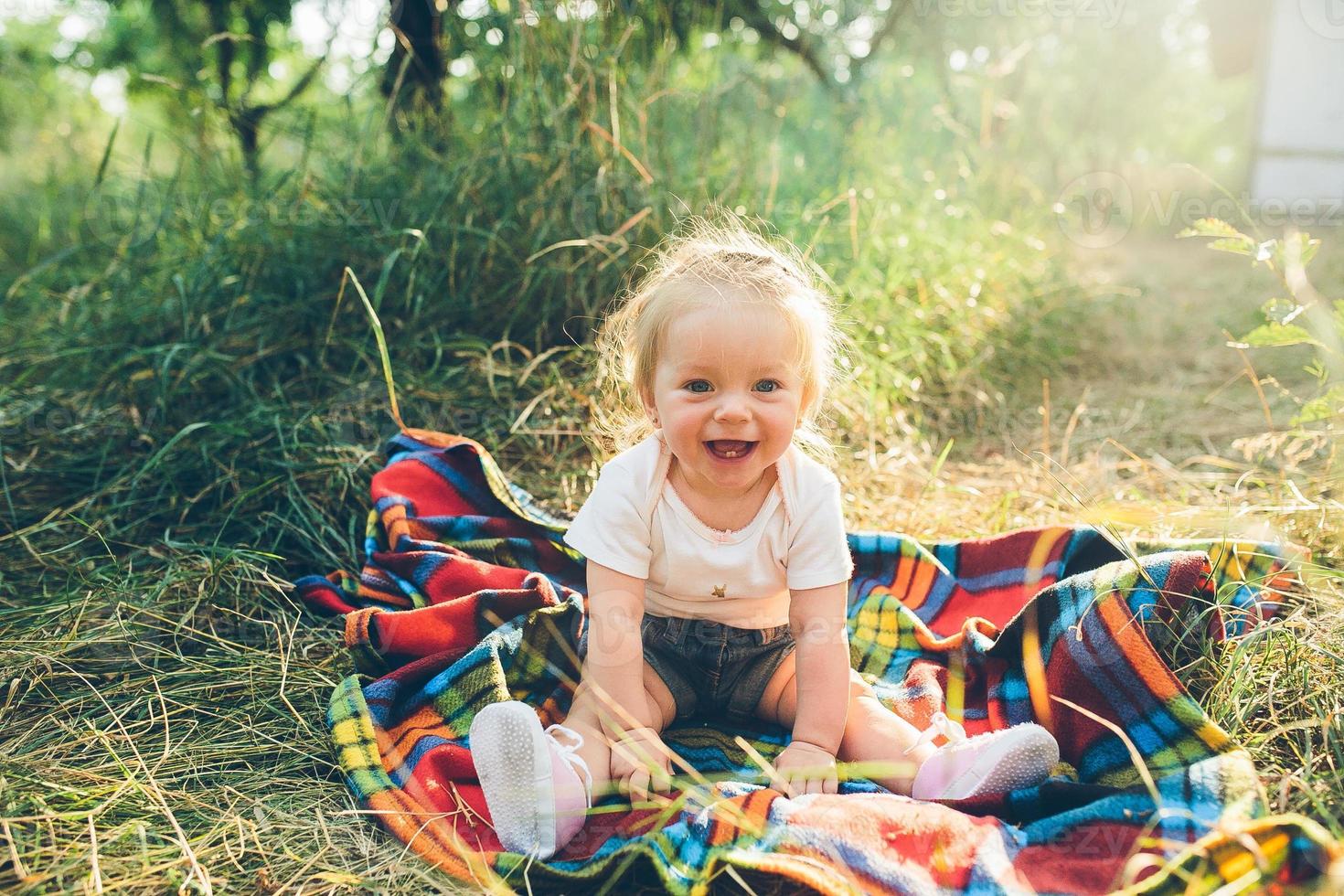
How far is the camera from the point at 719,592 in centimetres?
157

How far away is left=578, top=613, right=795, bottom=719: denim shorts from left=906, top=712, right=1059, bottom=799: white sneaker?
0.33 m

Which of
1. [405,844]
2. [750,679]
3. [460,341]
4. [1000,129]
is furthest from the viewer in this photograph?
[1000,129]

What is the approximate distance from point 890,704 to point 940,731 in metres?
0.15

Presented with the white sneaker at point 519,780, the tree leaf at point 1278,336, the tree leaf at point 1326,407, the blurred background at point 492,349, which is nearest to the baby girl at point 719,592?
the white sneaker at point 519,780

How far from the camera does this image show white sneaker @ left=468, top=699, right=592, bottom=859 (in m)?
1.25

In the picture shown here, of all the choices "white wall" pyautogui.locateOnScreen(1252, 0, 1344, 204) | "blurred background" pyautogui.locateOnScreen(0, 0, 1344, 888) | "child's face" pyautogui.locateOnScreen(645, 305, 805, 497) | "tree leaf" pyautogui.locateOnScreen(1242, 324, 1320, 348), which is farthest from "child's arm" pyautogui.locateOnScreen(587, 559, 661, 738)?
"white wall" pyautogui.locateOnScreen(1252, 0, 1344, 204)

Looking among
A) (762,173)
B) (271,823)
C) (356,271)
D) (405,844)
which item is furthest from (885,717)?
(762,173)

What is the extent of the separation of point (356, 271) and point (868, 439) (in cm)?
159

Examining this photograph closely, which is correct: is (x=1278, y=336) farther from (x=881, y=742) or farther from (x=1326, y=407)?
(x=881, y=742)

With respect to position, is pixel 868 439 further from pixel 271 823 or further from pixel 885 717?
pixel 271 823

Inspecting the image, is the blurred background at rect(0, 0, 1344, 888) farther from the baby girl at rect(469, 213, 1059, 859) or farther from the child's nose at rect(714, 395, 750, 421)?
the child's nose at rect(714, 395, 750, 421)

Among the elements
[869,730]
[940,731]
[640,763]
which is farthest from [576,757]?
[940,731]

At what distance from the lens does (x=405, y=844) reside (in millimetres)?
1281

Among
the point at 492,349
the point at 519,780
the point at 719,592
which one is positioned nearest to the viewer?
the point at 519,780
